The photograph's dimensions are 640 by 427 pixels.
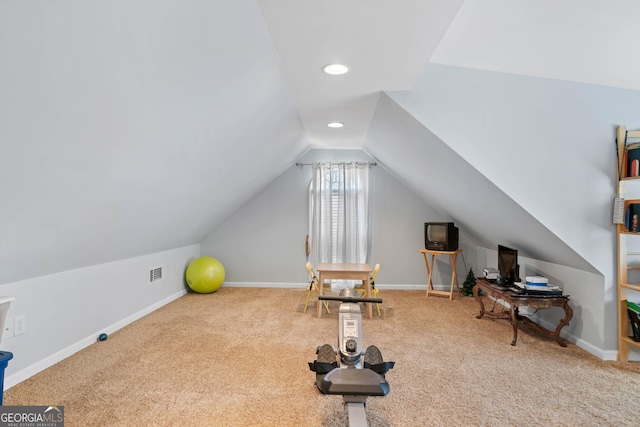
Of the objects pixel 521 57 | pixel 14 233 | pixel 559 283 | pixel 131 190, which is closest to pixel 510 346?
pixel 559 283

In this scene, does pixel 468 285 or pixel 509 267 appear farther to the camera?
pixel 468 285

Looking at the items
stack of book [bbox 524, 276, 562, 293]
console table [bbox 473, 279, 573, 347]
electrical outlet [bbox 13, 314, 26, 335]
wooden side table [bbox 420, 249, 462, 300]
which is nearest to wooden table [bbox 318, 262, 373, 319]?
console table [bbox 473, 279, 573, 347]

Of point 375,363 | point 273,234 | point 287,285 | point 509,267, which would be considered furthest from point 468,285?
point 375,363

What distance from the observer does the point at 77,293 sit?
3.27 meters

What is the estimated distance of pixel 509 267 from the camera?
403cm

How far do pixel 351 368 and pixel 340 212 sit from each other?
4.20 metres

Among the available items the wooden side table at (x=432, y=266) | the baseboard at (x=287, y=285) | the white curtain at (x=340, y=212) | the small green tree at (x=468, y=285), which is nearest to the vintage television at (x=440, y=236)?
the wooden side table at (x=432, y=266)

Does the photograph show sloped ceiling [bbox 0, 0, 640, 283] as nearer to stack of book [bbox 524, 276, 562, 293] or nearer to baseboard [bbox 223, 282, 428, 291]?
stack of book [bbox 524, 276, 562, 293]

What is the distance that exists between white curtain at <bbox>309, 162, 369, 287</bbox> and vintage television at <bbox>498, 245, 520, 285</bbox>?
238 cm

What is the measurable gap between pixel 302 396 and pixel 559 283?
9.83 feet

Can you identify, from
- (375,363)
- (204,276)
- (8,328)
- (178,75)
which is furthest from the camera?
(204,276)

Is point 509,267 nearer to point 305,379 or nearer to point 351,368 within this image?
point 305,379

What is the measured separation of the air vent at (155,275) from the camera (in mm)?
4665

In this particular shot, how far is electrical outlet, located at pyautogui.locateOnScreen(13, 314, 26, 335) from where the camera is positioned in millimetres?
2624
